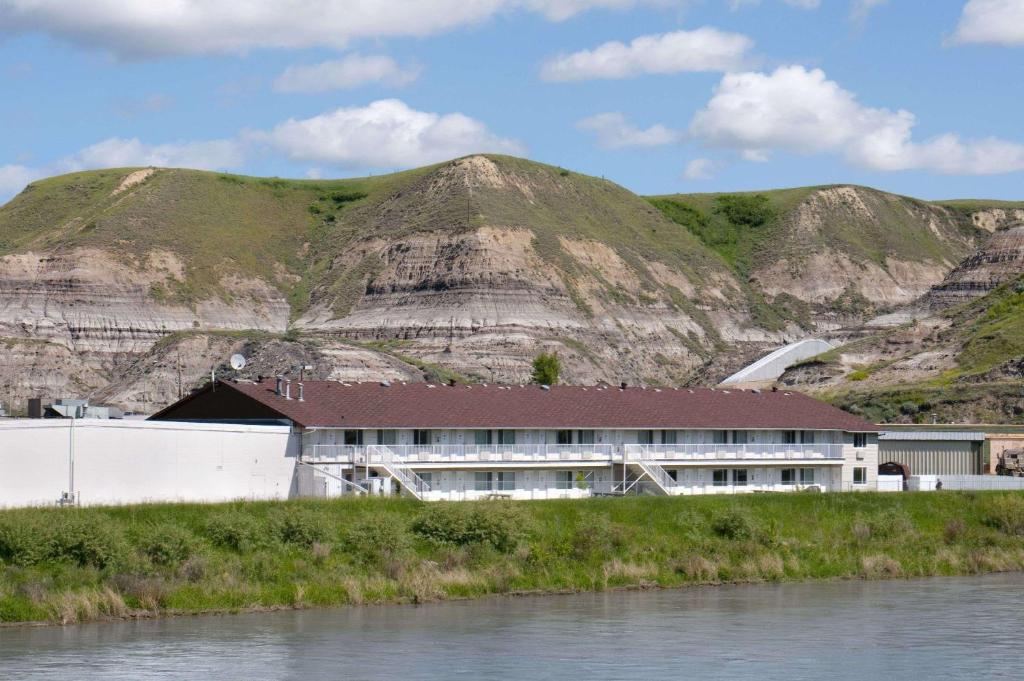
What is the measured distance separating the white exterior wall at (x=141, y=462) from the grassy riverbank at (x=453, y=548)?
4.31 m

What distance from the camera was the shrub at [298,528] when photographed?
50.8 m

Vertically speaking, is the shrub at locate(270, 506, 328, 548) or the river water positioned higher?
the shrub at locate(270, 506, 328, 548)

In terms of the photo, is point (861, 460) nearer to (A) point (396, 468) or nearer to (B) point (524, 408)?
(B) point (524, 408)

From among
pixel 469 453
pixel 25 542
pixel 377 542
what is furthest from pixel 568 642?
pixel 469 453

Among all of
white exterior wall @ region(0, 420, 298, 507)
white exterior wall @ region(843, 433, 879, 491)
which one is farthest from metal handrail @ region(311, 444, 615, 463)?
white exterior wall @ region(843, 433, 879, 491)

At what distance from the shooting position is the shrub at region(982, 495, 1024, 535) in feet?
214

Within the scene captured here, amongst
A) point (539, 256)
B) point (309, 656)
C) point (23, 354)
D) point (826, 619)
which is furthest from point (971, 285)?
point (309, 656)

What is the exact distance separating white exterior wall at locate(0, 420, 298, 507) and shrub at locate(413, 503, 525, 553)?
8790 mm

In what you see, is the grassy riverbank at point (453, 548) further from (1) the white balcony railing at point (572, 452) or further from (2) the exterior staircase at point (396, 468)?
(1) the white balcony railing at point (572, 452)

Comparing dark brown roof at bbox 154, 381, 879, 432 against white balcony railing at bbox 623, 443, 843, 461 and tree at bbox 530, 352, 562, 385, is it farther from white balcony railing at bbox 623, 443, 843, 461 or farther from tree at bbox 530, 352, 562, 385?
tree at bbox 530, 352, 562, 385

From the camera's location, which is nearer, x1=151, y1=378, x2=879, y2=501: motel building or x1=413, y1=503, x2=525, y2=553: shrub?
x1=413, y1=503, x2=525, y2=553: shrub

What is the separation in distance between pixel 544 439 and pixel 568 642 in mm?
25220

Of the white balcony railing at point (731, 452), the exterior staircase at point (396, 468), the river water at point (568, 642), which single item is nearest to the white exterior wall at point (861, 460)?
the white balcony railing at point (731, 452)

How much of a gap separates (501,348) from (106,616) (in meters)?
126
